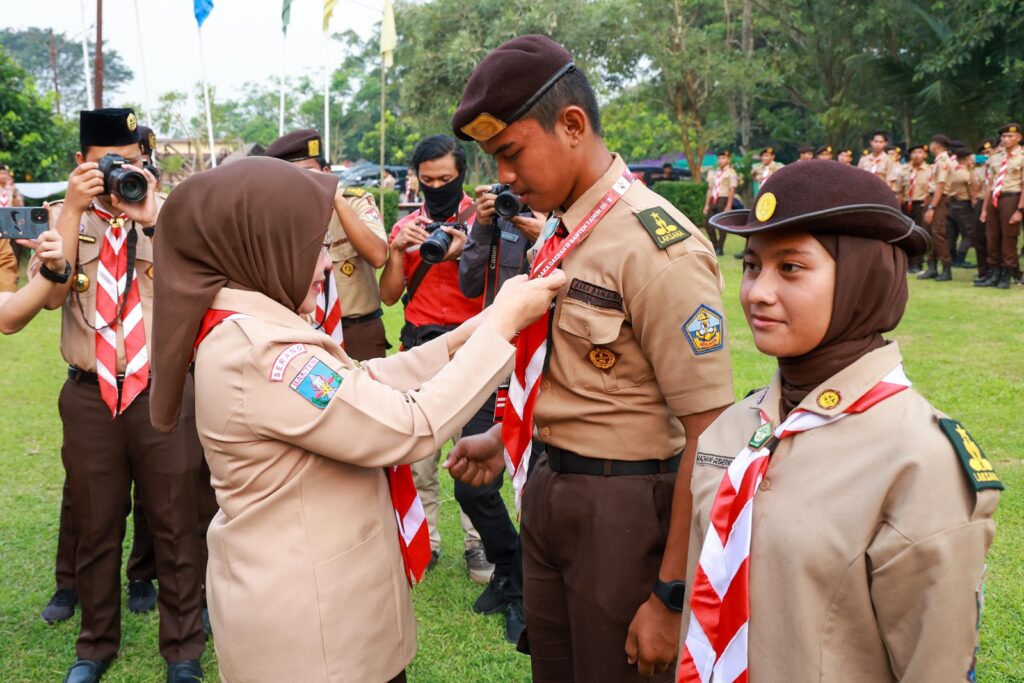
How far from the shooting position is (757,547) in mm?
1726

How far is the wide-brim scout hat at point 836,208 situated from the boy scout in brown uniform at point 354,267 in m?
3.74

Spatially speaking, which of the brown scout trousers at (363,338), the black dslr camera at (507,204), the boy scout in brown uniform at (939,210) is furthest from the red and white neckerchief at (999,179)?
the black dslr camera at (507,204)

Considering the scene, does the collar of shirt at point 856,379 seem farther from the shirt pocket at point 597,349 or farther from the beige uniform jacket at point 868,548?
the shirt pocket at point 597,349

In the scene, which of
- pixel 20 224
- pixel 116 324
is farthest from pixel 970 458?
pixel 20 224

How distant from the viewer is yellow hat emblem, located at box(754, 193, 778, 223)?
5.64 ft

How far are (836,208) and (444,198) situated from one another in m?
3.66

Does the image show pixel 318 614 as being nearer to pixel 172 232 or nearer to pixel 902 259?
pixel 172 232

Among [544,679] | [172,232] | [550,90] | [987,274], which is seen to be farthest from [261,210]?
[987,274]

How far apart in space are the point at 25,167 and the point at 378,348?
15554mm

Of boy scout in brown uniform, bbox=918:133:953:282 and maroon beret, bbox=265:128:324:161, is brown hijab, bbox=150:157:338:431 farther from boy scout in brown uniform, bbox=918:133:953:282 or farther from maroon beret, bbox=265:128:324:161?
boy scout in brown uniform, bbox=918:133:953:282

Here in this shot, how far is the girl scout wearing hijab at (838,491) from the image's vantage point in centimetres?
152

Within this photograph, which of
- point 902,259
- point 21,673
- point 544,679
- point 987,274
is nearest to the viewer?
point 902,259

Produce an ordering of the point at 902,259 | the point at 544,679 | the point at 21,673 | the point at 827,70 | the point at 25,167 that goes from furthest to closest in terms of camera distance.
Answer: the point at 827,70 → the point at 25,167 → the point at 21,673 → the point at 544,679 → the point at 902,259

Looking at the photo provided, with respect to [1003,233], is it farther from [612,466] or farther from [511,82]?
[511,82]
